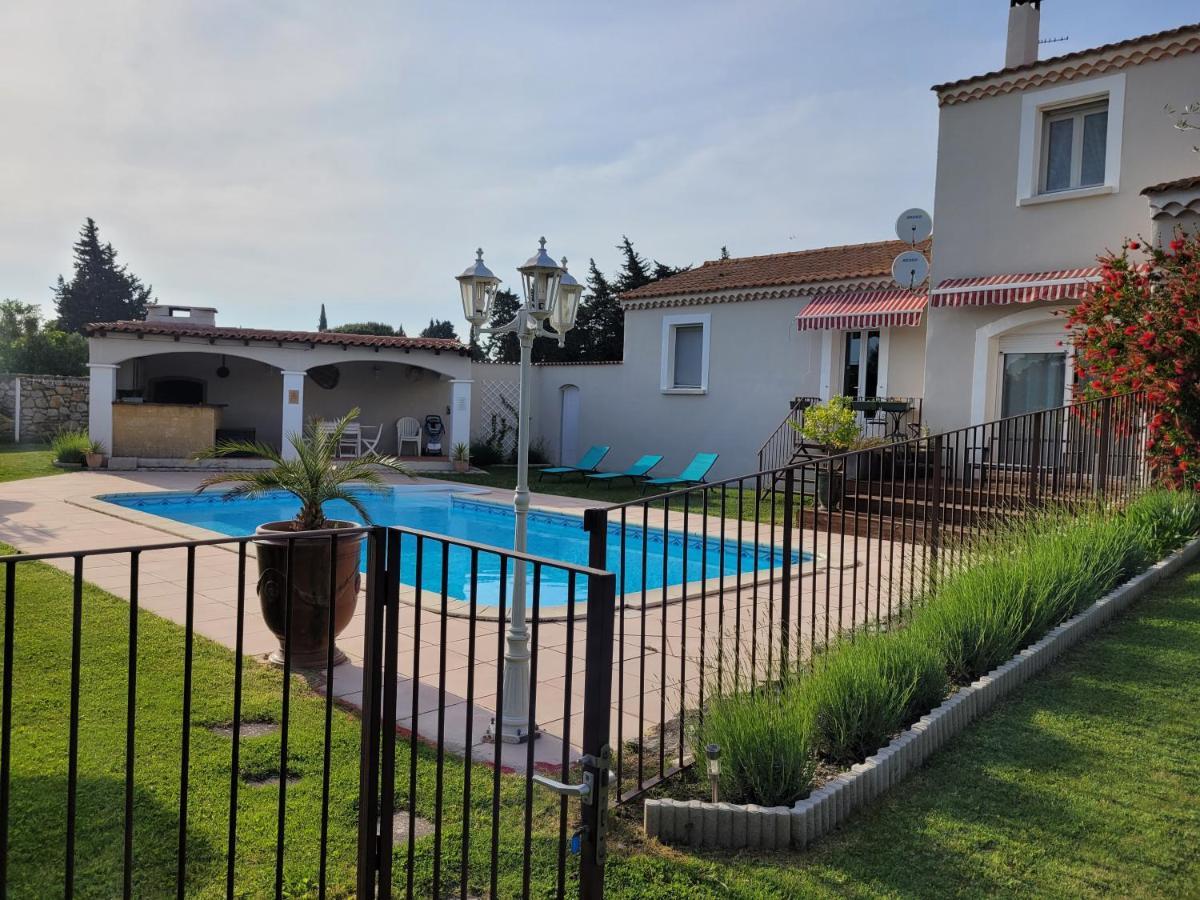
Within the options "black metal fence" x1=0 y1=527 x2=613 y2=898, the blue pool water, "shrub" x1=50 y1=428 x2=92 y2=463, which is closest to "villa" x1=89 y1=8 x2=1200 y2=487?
"shrub" x1=50 y1=428 x2=92 y2=463

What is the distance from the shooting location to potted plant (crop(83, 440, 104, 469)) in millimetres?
20953

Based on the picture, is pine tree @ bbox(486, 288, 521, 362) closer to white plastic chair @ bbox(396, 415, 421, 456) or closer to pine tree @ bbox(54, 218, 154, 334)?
white plastic chair @ bbox(396, 415, 421, 456)

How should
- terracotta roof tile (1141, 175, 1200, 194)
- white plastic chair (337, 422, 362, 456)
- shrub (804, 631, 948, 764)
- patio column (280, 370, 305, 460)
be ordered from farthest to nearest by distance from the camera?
white plastic chair (337, 422, 362, 456) → patio column (280, 370, 305, 460) → terracotta roof tile (1141, 175, 1200, 194) → shrub (804, 631, 948, 764)

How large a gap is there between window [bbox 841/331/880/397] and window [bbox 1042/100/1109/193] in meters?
5.28

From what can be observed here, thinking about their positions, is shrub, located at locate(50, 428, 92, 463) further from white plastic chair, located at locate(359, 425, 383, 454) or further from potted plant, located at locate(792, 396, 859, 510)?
potted plant, located at locate(792, 396, 859, 510)

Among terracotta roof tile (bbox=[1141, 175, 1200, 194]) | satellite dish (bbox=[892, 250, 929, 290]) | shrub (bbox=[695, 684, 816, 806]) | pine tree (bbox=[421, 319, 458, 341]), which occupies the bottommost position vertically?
shrub (bbox=[695, 684, 816, 806])

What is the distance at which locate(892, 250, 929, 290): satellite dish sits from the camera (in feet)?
53.6

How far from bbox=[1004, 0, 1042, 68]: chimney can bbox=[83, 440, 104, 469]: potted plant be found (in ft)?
70.9

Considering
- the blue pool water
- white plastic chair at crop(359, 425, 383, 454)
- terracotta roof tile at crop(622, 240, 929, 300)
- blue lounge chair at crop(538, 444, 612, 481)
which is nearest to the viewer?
the blue pool water

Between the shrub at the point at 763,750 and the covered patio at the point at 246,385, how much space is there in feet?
53.0

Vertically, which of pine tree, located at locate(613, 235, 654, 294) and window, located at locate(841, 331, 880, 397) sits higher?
pine tree, located at locate(613, 235, 654, 294)

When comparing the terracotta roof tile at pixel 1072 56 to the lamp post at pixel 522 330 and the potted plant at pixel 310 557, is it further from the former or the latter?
the potted plant at pixel 310 557

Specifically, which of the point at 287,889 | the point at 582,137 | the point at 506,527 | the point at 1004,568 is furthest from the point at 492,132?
the point at 287,889

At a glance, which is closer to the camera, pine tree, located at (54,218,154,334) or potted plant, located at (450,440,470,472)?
potted plant, located at (450,440,470,472)
